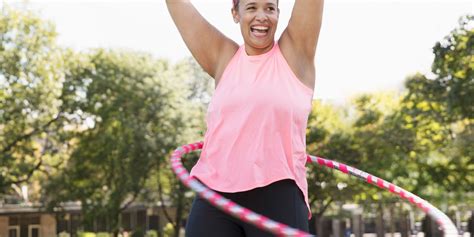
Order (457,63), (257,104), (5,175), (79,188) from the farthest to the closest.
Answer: (79,188) < (5,175) < (457,63) < (257,104)

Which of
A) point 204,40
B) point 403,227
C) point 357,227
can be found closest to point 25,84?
point 204,40

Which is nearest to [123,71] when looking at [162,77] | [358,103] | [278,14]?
[162,77]

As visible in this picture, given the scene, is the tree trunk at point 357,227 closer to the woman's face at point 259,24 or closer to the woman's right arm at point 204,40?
the woman's right arm at point 204,40

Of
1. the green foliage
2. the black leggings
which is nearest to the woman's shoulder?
the black leggings

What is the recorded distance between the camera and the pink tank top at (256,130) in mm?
3211

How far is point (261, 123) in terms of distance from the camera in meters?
3.21

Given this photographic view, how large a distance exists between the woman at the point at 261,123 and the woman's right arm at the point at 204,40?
4cm

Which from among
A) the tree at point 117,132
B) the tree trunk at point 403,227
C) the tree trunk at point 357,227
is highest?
the tree at point 117,132

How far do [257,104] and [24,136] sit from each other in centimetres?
2684

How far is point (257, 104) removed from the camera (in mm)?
3215

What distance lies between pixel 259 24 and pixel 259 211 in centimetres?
89

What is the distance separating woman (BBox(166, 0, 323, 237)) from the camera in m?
3.22

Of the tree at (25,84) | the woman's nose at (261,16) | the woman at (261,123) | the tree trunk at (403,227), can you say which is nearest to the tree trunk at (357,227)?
the tree trunk at (403,227)

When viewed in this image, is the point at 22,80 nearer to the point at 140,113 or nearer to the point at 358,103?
the point at 140,113
